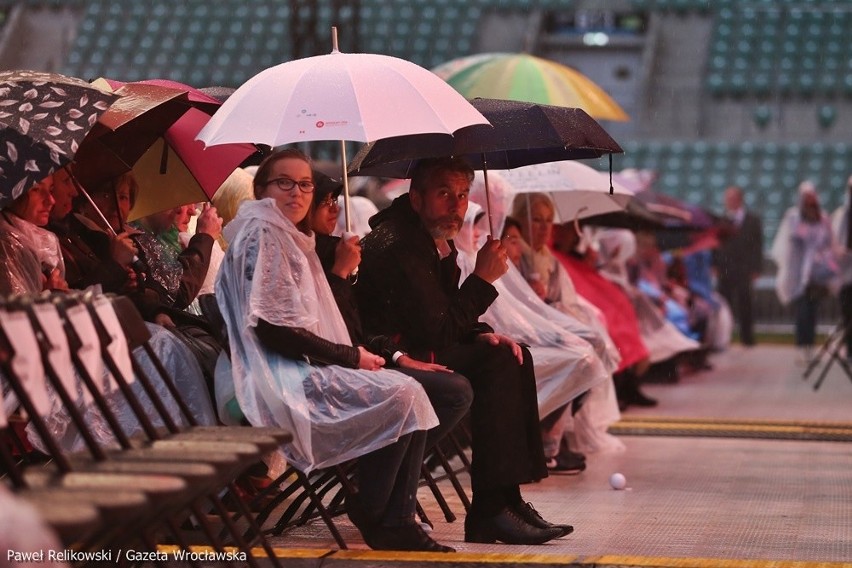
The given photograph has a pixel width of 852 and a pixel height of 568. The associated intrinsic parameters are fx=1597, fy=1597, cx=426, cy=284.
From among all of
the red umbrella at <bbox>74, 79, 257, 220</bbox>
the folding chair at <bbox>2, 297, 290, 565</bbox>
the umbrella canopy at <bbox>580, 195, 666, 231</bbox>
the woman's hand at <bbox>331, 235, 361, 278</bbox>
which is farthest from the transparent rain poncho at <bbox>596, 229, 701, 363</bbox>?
the folding chair at <bbox>2, 297, 290, 565</bbox>

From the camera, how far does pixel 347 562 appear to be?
499 cm

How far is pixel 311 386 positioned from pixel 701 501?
250 centimetres

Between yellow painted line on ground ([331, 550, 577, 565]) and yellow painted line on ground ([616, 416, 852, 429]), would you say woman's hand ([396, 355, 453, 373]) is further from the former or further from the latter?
yellow painted line on ground ([616, 416, 852, 429])

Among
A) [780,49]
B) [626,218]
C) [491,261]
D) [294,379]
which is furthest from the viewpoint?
[780,49]

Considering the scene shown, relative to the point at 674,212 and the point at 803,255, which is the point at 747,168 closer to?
the point at 803,255

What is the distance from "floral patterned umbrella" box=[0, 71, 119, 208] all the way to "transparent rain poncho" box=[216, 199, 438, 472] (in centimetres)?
63

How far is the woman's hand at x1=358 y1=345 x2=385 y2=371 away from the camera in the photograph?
5.26 meters

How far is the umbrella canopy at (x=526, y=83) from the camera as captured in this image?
375 inches

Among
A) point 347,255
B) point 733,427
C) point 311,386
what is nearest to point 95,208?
point 347,255

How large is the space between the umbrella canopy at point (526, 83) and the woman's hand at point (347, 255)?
401 cm

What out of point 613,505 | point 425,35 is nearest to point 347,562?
point 613,505

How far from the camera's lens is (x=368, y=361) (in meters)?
5.27

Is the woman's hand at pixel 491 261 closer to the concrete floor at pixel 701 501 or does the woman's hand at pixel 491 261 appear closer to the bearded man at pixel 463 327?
the bearded man at pixel 463 327

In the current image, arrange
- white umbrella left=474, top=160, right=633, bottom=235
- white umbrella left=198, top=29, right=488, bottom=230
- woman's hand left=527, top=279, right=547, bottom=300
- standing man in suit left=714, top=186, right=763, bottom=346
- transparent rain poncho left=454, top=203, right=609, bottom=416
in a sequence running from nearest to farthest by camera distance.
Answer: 1. white umbrella left=198, top=29, right=488, bottom=230
2. transparent rain poncho left=454, top=203, right=609, bottom=416
3. white umbrella left=474, top=160, right=633, bottom=235
4. woman's hand left=527, top=279, right=547, bottom=300
5. standing man in suit left=714, top=186, right=763, bottom=346
